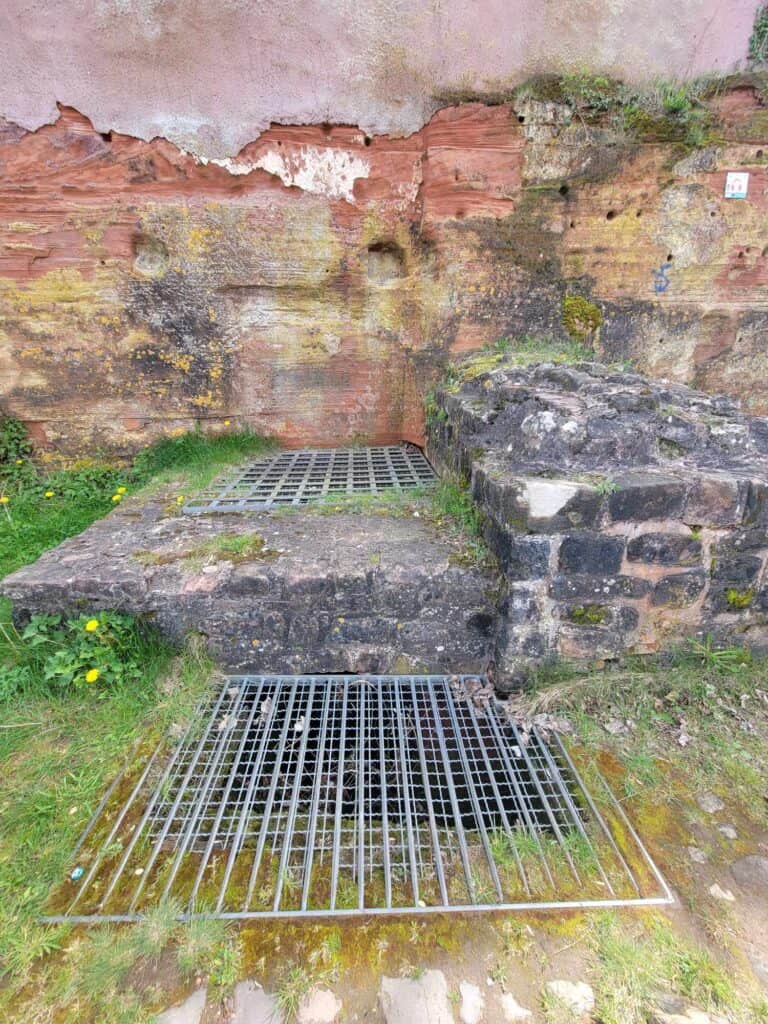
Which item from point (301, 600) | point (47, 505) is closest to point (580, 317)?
point (301, 600)

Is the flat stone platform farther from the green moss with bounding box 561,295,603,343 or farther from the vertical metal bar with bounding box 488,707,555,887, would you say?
the green moss with bounding box 561,295,603,343

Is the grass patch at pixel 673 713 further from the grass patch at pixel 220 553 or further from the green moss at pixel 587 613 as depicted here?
the grass patch at pixel 220 553

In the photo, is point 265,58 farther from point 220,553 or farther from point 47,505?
point 47,505

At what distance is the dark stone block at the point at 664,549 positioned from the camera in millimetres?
1948

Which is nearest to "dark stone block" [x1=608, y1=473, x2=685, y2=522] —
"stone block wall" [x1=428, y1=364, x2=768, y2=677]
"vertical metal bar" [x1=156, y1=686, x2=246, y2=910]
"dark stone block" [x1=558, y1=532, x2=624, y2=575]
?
"stone block wall" [x1=428, y1=364, x2=768, y2=677]

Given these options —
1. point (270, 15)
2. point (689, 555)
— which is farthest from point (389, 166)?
point (689, 555)

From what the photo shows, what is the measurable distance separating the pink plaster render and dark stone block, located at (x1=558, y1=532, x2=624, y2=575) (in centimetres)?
335

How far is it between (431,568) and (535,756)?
33.0 inches

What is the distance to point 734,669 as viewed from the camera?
6.74 feet

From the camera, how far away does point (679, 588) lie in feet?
6.57

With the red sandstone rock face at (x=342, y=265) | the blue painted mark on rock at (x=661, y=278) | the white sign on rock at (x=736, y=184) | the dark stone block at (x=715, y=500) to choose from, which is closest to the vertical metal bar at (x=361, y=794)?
the dark stone block at (x=715, y=500)

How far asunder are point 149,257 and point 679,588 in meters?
4.33

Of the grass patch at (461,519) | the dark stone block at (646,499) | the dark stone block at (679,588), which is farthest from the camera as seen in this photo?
the grass patch at (461,519)

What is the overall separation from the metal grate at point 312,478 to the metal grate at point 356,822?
1.28m
